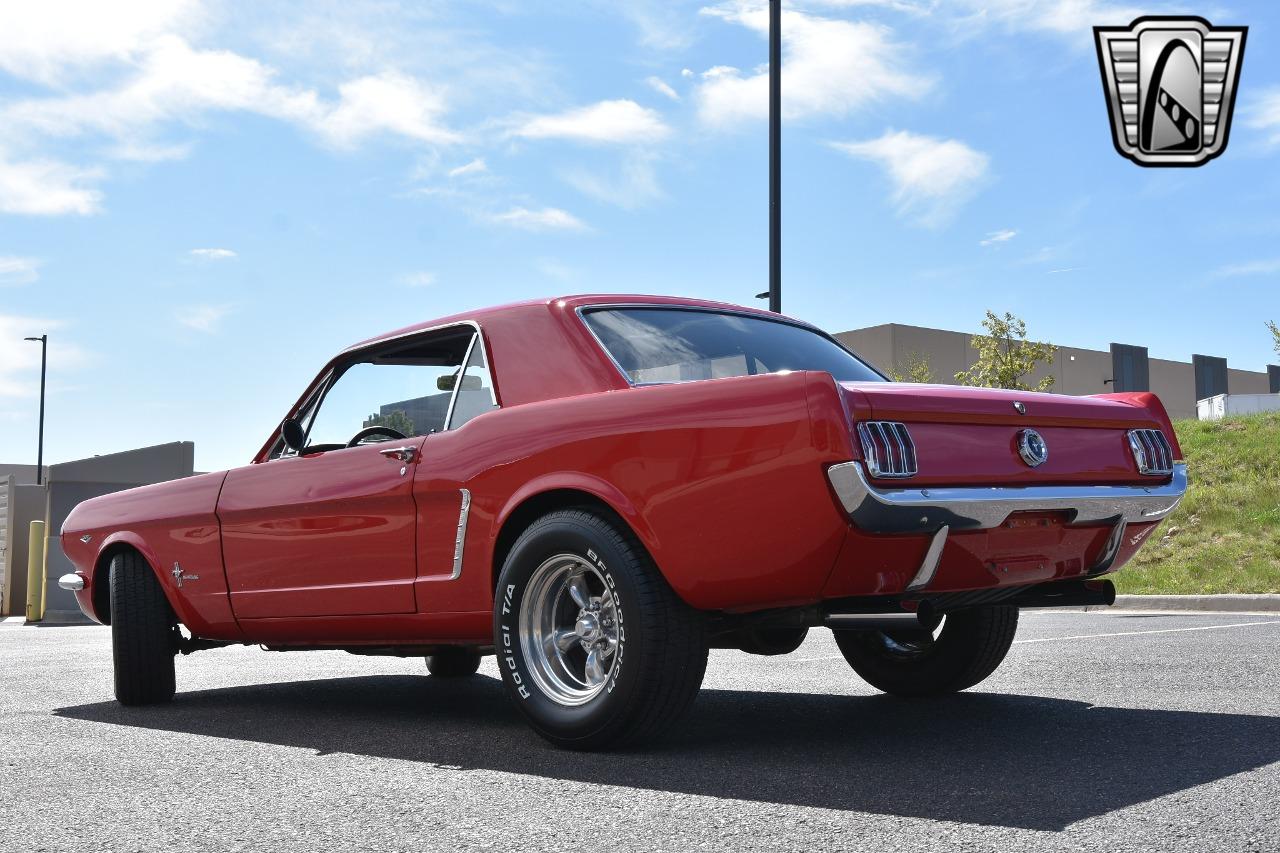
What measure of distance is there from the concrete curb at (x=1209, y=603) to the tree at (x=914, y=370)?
24282mm

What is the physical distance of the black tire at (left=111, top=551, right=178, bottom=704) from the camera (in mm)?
6488

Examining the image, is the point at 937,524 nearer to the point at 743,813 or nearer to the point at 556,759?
the point at 743,813

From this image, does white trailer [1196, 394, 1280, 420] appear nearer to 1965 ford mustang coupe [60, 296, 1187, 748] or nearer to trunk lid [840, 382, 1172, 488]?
1965 ford mustang coupe [60, 296, 1187, 748]

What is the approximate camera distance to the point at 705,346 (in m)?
5.11

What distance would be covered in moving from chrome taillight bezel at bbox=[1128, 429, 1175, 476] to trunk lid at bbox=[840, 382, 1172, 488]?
26 millimetres

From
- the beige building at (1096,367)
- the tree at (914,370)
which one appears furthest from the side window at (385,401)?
the beige building at (1096,367)

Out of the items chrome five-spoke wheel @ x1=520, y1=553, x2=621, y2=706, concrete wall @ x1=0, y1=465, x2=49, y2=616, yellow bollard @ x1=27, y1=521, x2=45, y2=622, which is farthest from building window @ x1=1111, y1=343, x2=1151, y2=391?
chrome five-spoke wheel @ x1=520, y1=553, x2=621, y2=706

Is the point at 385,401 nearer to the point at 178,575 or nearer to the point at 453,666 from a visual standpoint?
the point at 178,575

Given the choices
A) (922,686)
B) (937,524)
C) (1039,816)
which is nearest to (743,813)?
(1039,816)

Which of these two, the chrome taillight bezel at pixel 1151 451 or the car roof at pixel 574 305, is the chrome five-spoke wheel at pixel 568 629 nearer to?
the car roof at pixel 574 305

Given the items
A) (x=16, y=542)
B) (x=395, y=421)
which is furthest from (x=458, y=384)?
(x=16, y=542)

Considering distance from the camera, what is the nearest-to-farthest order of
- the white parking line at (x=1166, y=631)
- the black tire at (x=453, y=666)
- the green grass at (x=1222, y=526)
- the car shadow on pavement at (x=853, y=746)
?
the car shadow on pavement at (x=853, y=746) → the black tire at (x=453, y=666) → the white parking line at (x=1166, y=631) → the green grass at (x=1222, y=526)

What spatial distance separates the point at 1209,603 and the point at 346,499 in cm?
1038

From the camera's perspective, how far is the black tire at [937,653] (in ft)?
18.1
